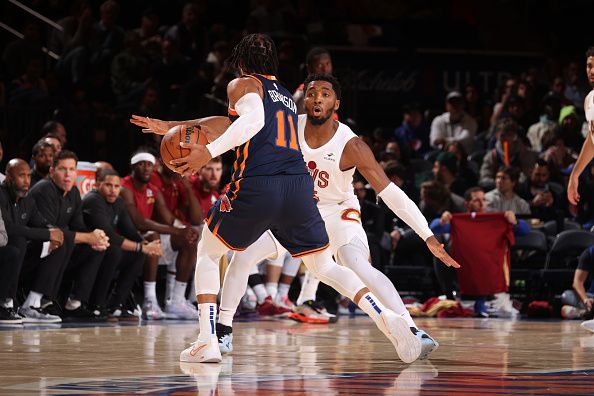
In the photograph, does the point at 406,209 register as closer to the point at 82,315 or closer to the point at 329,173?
the point at 329,173

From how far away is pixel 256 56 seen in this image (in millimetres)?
6184

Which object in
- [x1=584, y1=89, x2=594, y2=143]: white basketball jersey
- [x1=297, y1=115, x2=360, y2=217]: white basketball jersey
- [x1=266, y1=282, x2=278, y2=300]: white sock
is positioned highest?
[x1=584, y1=89, x2=594, y2=143]: white basketball jersey

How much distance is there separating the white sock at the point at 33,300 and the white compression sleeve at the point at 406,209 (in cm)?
410

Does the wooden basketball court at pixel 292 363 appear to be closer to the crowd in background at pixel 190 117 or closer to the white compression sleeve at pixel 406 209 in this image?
the white compression sleeve at pixel 406 209

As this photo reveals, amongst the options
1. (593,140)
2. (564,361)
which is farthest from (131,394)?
(593,140)

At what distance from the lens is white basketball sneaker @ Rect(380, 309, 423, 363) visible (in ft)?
19.9

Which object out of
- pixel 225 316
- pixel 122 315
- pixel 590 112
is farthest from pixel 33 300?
pixel 590 112

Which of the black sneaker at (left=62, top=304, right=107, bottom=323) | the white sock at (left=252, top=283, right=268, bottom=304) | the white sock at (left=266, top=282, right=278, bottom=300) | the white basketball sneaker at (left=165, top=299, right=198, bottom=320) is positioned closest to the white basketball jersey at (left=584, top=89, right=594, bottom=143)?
the white sock at (left=266, top=282, right=278, bottom=300)

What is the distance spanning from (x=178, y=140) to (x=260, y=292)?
18.6ft

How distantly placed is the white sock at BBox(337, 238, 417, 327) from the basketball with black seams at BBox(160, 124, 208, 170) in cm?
127

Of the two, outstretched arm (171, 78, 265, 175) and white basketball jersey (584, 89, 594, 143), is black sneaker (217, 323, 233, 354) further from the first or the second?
white basketball jersey (584, 89, 594, 143)

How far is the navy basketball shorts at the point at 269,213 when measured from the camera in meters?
5.95

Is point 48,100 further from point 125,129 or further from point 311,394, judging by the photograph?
point 311,394

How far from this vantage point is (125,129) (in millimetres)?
13719
